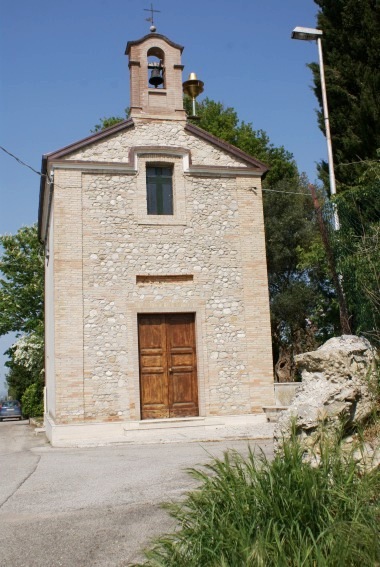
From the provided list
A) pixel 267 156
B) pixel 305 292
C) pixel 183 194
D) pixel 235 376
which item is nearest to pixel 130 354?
pixel 235 376

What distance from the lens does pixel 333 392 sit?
5672 millimetres

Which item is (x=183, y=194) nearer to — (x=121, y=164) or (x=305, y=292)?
(x=121, y=164)

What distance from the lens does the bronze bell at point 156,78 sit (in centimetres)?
1574

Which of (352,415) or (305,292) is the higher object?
(305,292)

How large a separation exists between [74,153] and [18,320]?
2238 centimetres

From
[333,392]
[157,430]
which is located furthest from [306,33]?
[333,392]

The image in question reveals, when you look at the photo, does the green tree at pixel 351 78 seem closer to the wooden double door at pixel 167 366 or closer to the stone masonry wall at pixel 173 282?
the stone masonry wall at pixel 173 282

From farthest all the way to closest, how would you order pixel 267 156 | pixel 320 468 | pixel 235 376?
pixel 267 156 < pixel 235 376 < pixel 320 468

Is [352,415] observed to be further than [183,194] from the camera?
No

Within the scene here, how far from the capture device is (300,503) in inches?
154

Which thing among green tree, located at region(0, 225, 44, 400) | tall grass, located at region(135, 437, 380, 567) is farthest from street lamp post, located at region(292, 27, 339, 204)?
green tree, located at region(0, 225, 44, 400)

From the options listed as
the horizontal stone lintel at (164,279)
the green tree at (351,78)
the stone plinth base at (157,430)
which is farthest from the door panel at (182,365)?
the green tree at (351,78)

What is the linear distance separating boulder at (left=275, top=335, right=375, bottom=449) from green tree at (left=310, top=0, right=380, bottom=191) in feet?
40.6

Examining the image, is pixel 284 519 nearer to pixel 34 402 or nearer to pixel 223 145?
pixel 223 145
